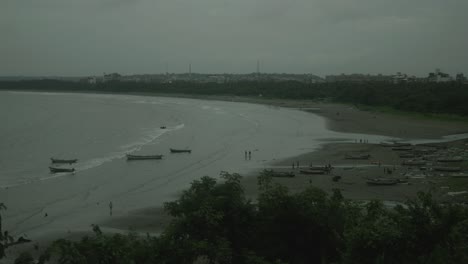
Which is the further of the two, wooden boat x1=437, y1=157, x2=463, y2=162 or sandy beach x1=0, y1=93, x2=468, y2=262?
wooden boat x1=437, y1=157, x2=463, y2=162

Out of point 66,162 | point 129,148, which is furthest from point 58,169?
point 129,148

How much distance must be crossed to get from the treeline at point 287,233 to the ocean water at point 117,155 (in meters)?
13.6

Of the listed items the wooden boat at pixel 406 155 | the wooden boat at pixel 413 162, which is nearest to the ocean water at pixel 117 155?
the wooden boat at pixel 406 155

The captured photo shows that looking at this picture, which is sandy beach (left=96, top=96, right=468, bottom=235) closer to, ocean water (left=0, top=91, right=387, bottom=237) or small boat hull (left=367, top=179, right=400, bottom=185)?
small boat hull (left=367, top=179, right=400, bottom=185)

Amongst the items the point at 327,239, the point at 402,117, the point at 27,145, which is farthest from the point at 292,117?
the point at 327,239

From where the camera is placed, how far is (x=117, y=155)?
153ft

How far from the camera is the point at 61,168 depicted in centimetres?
3934

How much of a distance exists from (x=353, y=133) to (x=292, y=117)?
24942 millimetres

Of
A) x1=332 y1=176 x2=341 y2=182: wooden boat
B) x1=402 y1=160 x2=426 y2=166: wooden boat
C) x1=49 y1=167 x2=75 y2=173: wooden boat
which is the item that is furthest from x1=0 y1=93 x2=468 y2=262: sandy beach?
x1=49 y1=167 x2=75 y2=173: wooden boat

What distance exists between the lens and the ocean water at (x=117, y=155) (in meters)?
28.6

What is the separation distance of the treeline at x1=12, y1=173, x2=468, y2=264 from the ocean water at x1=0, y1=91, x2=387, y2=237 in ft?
44.6

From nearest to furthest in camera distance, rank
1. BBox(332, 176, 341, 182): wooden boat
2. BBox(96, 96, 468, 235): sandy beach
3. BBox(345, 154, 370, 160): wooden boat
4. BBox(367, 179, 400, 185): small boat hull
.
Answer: BBox(96, 96, 468, 235): sandy beach → BBox(367, 179, 400, 185): small boat hull → BBox(332, 176, 341, 182): wooden boat → BBox(345, 154, 370, 160): wooden boat

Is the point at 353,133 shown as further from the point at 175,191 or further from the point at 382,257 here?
the point at 382,257

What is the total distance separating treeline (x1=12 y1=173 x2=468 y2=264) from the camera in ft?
34.8
